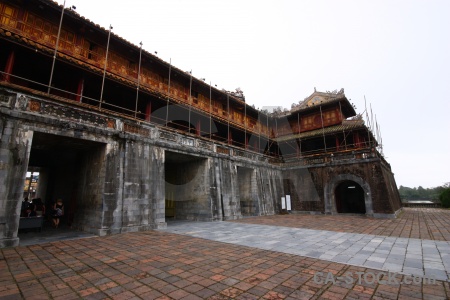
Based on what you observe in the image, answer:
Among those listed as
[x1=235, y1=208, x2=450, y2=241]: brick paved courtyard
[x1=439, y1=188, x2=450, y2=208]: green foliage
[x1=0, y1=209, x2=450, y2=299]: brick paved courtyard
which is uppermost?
[x1=439, y1=188, x2=450, y2=208]: green foliage

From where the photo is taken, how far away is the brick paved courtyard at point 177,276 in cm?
331

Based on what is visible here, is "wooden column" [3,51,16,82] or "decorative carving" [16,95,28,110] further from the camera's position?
"wooden column" [3,51,16,82]

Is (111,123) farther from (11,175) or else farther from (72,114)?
(11,175)

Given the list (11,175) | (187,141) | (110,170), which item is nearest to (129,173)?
(110,170)

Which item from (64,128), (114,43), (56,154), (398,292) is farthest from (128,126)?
(398,292)

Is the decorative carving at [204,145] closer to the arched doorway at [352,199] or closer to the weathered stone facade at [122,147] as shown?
the weathered stone facade at [122,147]

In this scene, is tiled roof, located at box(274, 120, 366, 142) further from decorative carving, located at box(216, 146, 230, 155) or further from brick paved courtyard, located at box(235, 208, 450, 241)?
decorative carving, located at box(216, 146, 230, 155)

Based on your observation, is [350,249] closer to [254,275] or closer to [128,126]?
[254,275]

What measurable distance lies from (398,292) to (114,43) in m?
15.7

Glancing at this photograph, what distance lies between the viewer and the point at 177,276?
4012 millimetres

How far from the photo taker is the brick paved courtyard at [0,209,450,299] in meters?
3.31

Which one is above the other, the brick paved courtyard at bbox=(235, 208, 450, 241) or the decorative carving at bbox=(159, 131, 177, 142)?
the decorative carving at bbox=(159, 131, 177, 142)

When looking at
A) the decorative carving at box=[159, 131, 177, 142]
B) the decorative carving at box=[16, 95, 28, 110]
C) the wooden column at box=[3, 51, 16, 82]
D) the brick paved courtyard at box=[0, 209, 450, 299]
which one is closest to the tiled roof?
the decorative carving at box=[159, 131, 177, 142]

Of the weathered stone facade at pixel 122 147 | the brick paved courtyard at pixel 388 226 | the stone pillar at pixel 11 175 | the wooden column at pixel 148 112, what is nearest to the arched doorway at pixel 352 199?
the weathered stone facade at pixel 122 147
